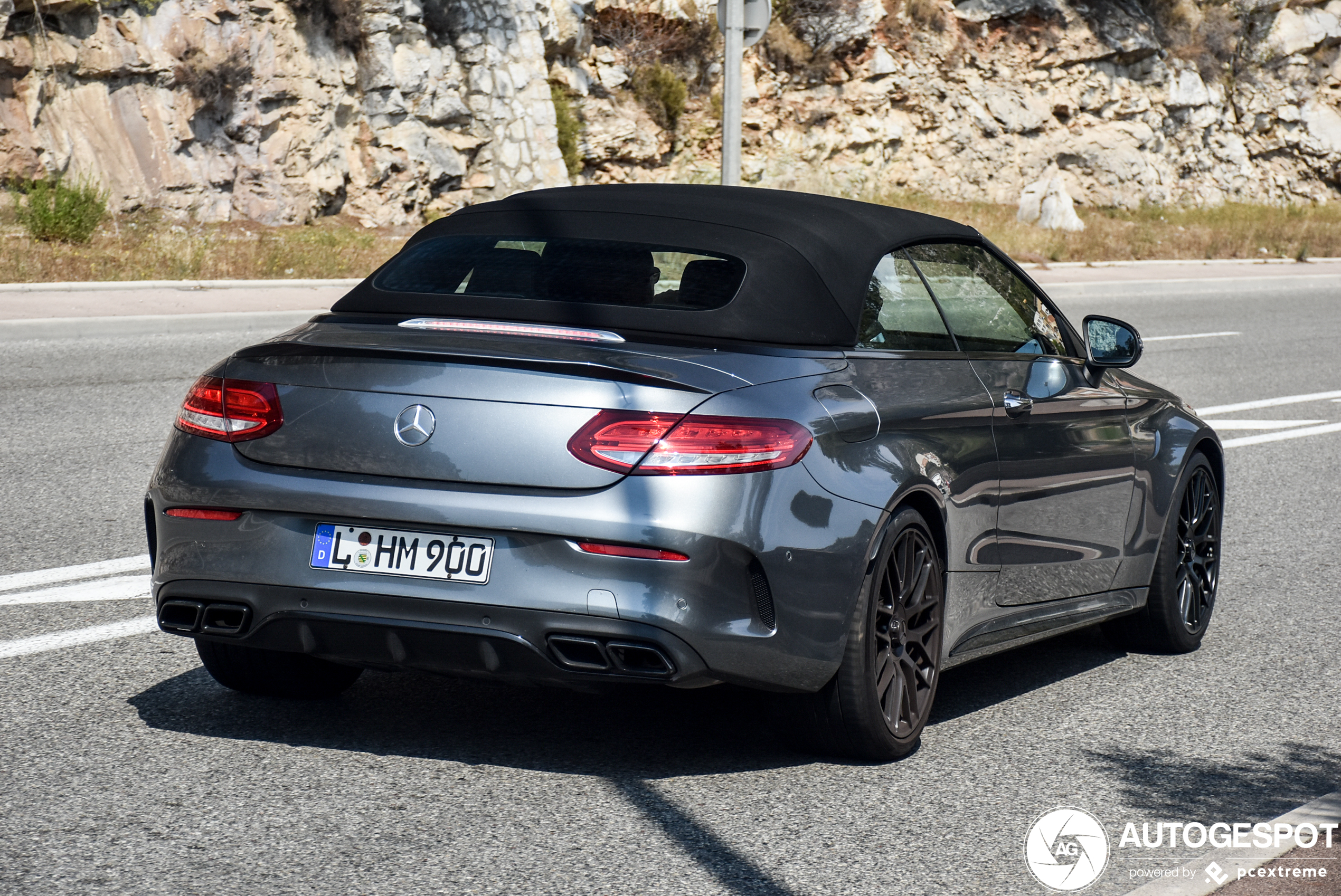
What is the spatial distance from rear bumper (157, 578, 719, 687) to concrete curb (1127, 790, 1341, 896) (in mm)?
1119

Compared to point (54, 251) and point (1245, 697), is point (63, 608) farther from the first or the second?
point (54, 251)

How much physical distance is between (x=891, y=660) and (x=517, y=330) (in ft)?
4.29

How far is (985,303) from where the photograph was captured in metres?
5.24

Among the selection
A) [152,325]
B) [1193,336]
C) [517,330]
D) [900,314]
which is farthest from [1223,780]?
[1193,336]

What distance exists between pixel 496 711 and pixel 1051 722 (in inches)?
65.0

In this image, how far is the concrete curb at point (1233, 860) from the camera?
3.40 meters

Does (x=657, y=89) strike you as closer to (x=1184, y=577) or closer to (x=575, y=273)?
(x=1184, y=577)

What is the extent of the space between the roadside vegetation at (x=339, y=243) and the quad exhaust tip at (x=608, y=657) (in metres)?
10.7

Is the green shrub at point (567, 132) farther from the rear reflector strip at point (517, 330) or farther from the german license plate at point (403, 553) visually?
the german license plate at point (403, 553)

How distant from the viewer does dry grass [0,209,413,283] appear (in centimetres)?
1719

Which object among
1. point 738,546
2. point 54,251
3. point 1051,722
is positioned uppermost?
point 738,546

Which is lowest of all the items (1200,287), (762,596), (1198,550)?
(1200,287)

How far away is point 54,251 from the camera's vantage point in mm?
17953

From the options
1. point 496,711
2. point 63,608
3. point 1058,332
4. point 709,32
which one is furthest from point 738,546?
point 709,32
